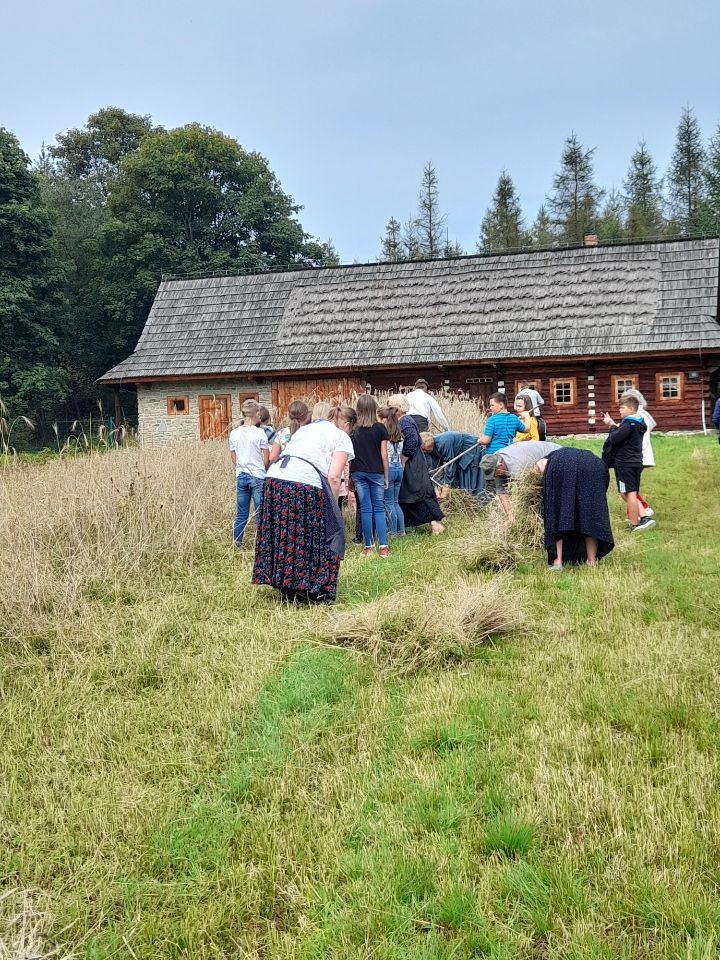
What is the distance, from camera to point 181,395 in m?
27.3

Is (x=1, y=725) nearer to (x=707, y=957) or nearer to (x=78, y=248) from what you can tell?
(x=707, y=957)

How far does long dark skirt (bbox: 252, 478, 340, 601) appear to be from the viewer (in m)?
6.01

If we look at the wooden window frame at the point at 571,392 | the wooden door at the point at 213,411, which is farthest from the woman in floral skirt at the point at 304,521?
the wooden door at the point at 213,411

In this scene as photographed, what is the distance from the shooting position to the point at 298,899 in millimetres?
2605

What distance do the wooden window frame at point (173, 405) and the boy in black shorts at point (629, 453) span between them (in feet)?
66.8

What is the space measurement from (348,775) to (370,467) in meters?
4.96

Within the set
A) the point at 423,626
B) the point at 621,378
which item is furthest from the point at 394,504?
the point at 621,378

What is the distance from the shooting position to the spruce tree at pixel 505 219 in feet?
169

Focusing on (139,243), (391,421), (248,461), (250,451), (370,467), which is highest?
(139,243)

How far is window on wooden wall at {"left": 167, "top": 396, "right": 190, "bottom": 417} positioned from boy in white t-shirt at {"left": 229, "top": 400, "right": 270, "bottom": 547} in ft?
62.4

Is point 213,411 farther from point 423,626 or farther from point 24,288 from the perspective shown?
point 423,626

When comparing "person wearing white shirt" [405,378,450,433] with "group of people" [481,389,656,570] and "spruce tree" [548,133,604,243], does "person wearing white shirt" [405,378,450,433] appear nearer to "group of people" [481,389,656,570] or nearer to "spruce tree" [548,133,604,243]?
"group of people" [481,389,656,570]

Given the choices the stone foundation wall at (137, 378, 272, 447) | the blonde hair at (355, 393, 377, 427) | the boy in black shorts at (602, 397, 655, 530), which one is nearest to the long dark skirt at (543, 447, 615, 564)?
the boy in black shorts at (602, 397, 655, 530)

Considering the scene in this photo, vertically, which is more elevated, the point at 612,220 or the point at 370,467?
the point at 612,220
